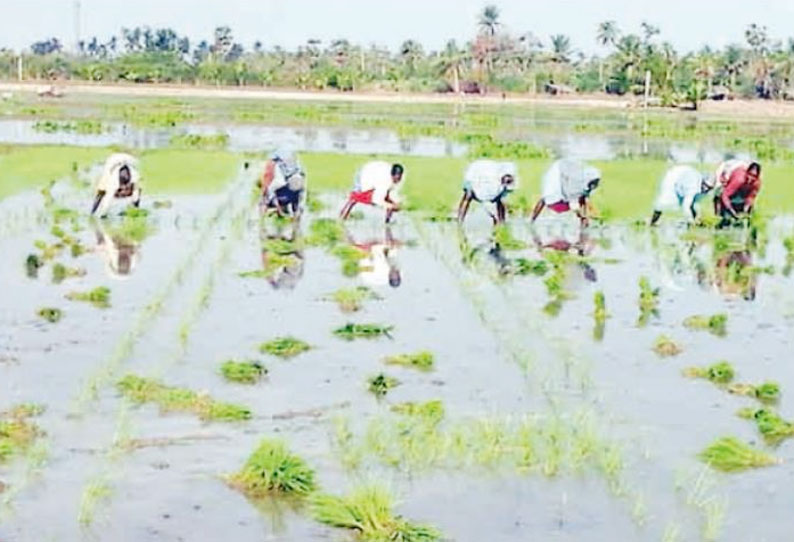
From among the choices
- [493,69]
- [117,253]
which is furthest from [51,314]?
[493,69]

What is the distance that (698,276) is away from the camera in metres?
14.1

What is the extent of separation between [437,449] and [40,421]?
2.27 meters

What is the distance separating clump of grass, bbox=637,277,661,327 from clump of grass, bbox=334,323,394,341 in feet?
7.25

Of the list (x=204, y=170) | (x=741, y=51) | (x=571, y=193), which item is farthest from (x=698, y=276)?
(x=741, y=51)

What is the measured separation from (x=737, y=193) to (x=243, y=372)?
10.2 meters

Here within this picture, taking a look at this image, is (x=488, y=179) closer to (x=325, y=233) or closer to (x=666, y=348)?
(x=325, y=233)

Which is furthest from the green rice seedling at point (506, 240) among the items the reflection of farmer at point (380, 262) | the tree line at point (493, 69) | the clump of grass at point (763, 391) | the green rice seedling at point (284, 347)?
the tree line at point (493, 69)

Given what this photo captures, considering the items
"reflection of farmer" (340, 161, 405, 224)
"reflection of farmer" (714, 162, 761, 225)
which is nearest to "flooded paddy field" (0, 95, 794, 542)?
A: "reflection of farmer" (340, 161, 405, 224)

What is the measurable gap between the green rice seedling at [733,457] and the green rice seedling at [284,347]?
3.34 meters

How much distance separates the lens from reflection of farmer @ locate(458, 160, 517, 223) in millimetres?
17094

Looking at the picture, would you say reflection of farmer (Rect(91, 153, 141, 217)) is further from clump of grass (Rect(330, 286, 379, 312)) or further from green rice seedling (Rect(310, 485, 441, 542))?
green rice seedling (Rect(310, 485, 441, 542))

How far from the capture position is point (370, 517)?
6.42 meters

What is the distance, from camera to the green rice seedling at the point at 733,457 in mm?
7695

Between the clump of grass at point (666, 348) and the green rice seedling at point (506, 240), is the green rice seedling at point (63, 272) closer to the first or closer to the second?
the green rice seedling at point (506, 240)
